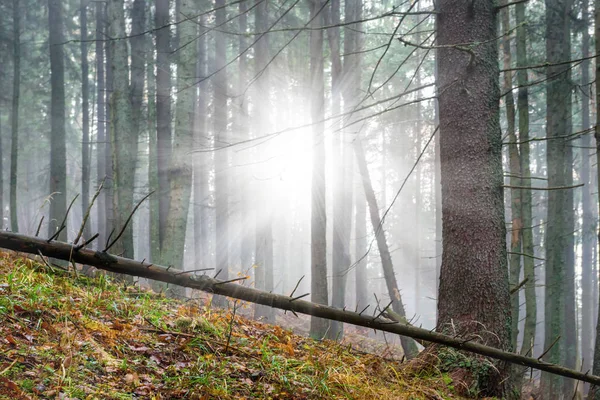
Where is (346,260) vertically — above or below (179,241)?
below

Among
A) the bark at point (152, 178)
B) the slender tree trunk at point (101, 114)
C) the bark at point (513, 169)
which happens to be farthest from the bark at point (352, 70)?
the slender tree trunk at point (101, 114)

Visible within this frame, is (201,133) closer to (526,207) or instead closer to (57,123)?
(57,123)

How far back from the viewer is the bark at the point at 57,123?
1177cm

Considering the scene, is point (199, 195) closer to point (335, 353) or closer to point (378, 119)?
point (378, 119)

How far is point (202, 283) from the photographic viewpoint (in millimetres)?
2740

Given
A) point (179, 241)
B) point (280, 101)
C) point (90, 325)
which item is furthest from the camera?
point (280, 101)

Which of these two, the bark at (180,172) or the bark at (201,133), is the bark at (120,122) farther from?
the bark at (201,133)

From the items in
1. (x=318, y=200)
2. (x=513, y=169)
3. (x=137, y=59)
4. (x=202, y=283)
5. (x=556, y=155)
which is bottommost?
(x=202, y=283)

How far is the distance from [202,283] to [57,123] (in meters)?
11.8

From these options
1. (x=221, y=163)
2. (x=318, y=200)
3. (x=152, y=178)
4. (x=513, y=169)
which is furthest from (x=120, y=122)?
(x=513, y=169)

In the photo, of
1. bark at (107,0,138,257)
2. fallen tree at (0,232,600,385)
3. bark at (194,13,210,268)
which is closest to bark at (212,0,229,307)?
A: bark at (194,13,210,268)

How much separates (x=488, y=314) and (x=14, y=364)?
3.73m

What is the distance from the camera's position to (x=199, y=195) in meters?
23.9

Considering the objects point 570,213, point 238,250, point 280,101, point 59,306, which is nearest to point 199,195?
point 238,250
